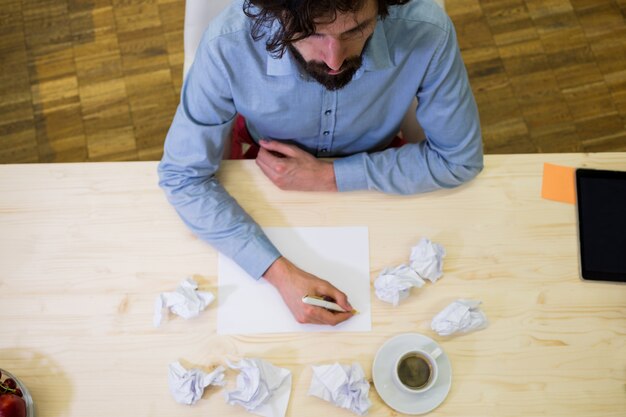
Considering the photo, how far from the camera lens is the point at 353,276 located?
118cm

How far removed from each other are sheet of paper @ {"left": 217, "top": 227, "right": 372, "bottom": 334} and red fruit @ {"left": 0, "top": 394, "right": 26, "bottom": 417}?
13.3 inches

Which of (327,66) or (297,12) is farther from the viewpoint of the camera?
(327,66)

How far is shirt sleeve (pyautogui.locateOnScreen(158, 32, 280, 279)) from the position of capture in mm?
1154

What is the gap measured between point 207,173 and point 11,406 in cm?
52

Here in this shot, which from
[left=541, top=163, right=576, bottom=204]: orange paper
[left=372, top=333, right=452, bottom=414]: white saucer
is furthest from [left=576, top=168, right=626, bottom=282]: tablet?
[left=372, top=333, right=452, bottom=414]: white saucer

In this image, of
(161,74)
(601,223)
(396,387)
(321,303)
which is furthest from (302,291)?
(161,74)

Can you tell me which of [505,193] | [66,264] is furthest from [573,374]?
[66,264]

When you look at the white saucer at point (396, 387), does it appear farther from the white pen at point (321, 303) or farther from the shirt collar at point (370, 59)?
the shirt collar at point (370, 59)

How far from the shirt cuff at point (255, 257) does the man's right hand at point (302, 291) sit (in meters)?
0.01

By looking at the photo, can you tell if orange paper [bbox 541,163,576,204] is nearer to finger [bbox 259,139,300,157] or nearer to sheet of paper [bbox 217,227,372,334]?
sheet of paper [bbox 217,227,372,334]

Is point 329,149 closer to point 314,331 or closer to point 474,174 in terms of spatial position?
point 474,174

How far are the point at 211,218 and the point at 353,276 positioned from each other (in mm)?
283

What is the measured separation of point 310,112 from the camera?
124 cm

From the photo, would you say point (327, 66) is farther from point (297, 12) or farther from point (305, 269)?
point (305, 269)
